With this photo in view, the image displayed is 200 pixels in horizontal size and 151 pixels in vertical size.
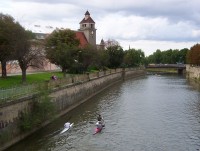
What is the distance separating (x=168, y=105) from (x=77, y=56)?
90.7ft

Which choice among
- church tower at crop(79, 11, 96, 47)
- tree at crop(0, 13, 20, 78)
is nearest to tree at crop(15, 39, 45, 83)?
tree at crop(0, 13, 20, 78)

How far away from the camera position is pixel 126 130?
33688 millimetres

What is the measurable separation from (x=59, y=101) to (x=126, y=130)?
30.5 feet

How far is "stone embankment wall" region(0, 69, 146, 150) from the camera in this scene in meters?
26.2

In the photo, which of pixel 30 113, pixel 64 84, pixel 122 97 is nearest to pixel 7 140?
pixel 30 113

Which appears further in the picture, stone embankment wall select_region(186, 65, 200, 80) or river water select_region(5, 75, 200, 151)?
stone embankment wall select_region(186, 65, 200, 80)

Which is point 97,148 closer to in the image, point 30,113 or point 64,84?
point 30,113

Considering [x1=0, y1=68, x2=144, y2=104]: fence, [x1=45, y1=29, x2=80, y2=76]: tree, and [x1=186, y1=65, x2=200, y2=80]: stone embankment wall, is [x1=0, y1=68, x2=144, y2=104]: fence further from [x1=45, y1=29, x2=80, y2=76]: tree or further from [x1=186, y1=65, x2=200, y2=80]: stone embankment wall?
[x1=186, y1=65, x2=200, y2=80]: stone embankment wall

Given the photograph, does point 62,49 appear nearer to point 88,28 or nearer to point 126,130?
point 126,130

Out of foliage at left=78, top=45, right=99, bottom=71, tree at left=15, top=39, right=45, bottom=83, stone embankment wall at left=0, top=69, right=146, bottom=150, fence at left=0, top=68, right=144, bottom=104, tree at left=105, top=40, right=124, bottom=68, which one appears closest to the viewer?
stone embankment wall at left=0, top=69, right=146, bottom=150

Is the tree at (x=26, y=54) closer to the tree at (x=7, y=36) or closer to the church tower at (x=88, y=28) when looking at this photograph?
the tree at (x=7, y=36)

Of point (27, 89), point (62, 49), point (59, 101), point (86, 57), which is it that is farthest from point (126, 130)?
point (86, 57)

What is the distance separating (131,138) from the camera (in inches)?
1215

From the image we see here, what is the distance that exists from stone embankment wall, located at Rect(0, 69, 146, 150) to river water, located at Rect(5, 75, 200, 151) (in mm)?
920
